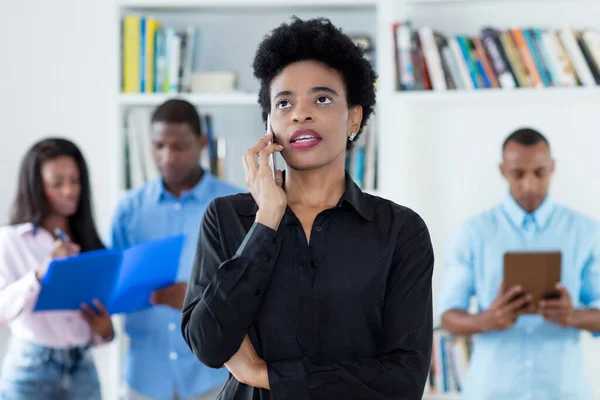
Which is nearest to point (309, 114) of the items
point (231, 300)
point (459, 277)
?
point (231, 300)

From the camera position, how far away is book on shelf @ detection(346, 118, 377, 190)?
11.7 ft

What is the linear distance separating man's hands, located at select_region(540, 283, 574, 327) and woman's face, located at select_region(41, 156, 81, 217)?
1645mm

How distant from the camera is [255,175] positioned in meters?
1.62

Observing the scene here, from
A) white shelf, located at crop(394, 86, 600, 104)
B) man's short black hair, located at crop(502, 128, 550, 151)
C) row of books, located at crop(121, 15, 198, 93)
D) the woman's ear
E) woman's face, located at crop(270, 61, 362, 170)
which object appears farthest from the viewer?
row of books, located at crop(121, 15, 198, 93)

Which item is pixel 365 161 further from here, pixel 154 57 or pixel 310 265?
pixel 310 265

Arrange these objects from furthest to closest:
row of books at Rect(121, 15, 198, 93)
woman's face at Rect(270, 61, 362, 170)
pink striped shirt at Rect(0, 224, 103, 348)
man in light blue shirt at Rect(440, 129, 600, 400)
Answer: row of books at Rect(121, 15, 198, 93)
man in light blue shirt at Rect(440, 129, 600, 400)
pink striped shirt at Rect(0, 224, 103, 348)
woman's face at Rect(270, 61, 362, 170)

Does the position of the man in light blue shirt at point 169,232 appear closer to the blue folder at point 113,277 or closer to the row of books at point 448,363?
the blue folder at point 113,277

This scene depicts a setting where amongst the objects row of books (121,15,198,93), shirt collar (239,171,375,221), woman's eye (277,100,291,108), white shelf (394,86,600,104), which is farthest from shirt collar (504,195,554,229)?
woman's eye (277,100,291,108)

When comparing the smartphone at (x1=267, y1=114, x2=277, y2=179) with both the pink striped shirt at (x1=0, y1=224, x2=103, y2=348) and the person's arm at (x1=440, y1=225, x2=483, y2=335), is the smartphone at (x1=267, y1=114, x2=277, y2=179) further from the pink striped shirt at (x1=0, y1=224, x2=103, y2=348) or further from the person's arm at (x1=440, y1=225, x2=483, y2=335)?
the person's arm at (x1=440, y1=225, x2=483, y2=335)

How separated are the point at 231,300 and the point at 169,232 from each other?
1.70 metres

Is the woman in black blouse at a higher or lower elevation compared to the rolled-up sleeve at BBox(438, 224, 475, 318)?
higher

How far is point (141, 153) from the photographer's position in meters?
3.62

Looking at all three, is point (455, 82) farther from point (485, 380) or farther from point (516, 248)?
point (485, 380)

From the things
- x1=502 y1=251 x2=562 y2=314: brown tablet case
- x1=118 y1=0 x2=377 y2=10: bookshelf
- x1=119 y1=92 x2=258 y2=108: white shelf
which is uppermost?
x1=118 y1=0 x2=377 y2=10: bookshelf
